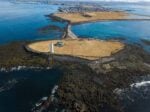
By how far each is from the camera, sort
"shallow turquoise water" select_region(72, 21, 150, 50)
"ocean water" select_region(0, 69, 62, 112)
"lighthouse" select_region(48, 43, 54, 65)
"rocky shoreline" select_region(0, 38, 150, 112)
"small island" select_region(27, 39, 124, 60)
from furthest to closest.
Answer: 1. "shallow turquoise water" select_region(72, 21, 150, 50)
2. "small island" select_region(27, 39, 124, 60)
3. "lighthouse" select_region(48, 43, 54, 65)
4. "rocky shoreline" select_region(0, 38, 150, 112)
5. "ocean water" select_region(0, 69, 62, 112)

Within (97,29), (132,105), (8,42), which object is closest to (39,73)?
(132,105)

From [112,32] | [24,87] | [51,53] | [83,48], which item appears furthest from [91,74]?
[112,32]

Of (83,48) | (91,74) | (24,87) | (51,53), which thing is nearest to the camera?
(24,87)

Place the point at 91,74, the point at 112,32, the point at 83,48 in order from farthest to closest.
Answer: the point at 112,32
the point at 83,48
the point at 91,74

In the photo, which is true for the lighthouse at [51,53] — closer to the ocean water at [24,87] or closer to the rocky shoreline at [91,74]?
the rocky shoreline at [91,74]

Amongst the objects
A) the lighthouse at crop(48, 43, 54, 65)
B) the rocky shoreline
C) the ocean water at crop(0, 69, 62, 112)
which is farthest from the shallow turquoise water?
the ocean water at crop(0, 69, 62, 112)

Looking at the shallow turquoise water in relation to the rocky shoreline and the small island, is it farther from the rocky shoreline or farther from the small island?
the rocky shoreline

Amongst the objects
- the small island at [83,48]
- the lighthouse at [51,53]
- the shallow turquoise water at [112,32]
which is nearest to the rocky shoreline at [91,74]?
the lighthouse at [51,53]

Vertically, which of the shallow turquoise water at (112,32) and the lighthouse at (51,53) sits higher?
the lighthouse at (51,53)

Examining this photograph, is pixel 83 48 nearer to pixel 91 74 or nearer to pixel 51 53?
pixel 51 53
